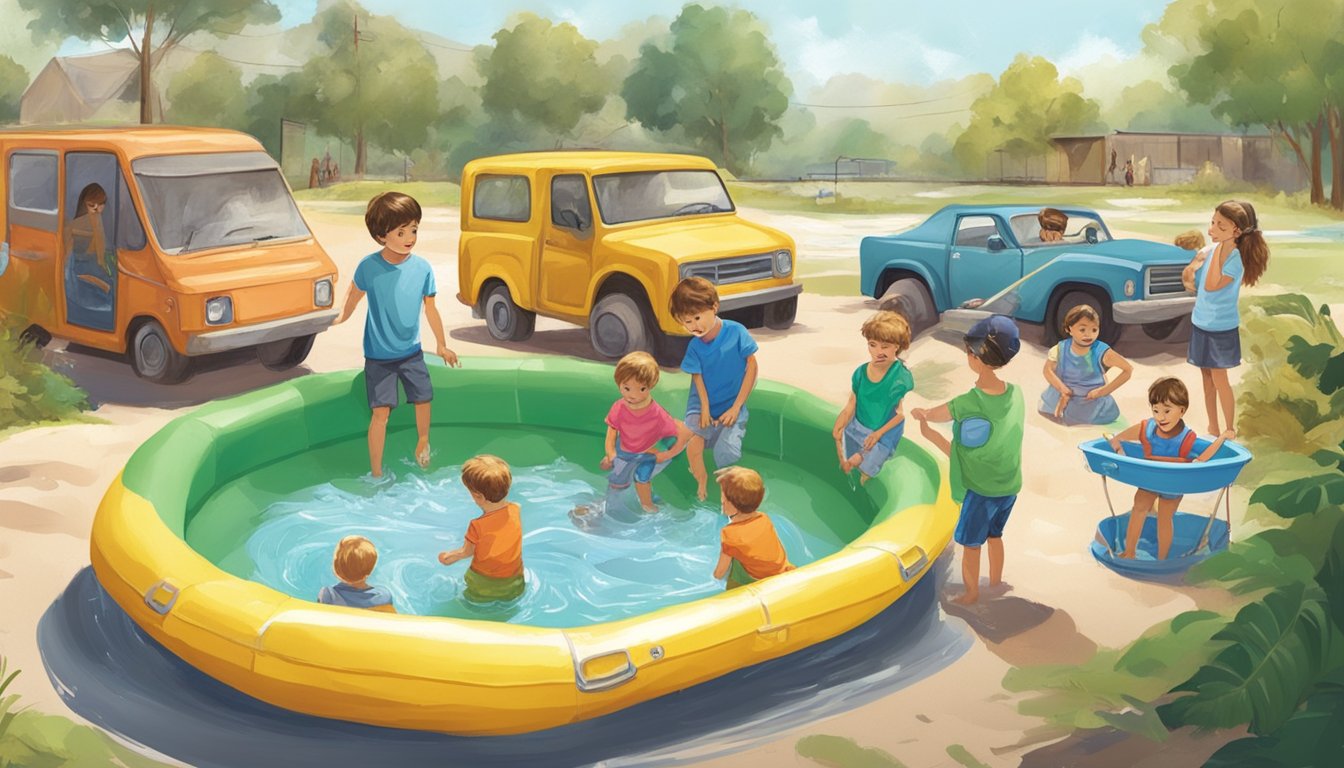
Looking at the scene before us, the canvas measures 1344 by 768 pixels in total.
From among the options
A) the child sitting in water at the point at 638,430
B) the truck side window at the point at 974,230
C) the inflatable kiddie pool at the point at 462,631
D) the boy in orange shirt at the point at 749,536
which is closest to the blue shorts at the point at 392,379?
the inflatable kiddie pool at the point at 462,631

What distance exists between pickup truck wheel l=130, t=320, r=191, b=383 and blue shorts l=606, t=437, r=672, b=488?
15.2ft

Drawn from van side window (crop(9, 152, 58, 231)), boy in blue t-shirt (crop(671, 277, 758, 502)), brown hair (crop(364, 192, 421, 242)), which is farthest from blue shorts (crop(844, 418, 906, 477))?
van side window (crop(9, 152, 58, 231))

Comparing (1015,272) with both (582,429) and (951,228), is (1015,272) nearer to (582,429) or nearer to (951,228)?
(951,228)

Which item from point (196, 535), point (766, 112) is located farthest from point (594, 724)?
point (766, 112)

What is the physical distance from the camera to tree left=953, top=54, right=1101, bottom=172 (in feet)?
175

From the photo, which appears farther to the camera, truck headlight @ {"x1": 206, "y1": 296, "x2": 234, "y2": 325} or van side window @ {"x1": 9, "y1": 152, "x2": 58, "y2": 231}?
van side window @ {"x1": 9, "y1": 152, "x2": 58, "y2": 231}

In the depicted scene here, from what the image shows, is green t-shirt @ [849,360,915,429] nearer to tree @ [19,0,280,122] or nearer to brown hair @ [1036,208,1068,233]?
brown hair @ [1036,208,1068,233]

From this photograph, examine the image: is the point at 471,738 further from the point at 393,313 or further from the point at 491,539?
the point at 393,313

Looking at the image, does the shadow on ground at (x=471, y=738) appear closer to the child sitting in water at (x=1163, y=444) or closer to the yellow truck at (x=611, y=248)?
the child sitting in water at (x=1163, y=444)

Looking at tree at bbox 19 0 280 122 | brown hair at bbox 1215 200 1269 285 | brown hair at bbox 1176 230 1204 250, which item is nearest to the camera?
brown hair at bbox 1215 200 1269 285

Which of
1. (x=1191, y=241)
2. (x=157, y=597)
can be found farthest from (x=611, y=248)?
(x=157, y=597)

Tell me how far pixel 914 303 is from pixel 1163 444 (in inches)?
270

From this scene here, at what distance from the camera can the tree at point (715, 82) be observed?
5734 cm

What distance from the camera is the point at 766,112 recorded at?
57.8 metres
